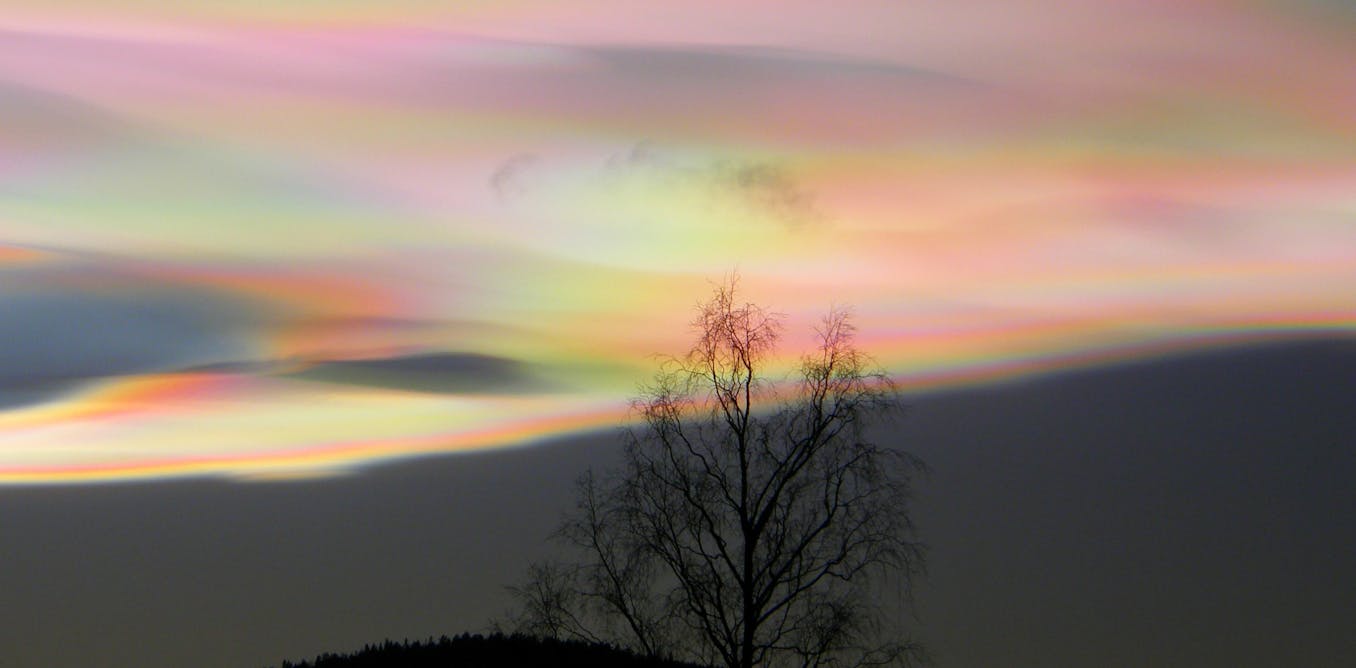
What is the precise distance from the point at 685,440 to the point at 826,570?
4.50 metres

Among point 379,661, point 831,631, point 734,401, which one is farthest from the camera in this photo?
point 734,401

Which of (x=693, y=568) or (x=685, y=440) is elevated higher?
(x=685, y=440)

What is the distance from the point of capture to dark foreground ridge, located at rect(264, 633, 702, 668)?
2884 cm

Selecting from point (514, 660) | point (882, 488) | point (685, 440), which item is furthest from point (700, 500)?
point (514, 660)

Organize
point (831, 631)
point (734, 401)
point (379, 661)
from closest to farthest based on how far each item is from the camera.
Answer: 1. point (379, 661)
2. point (831, 631)
3. point (734, 401)

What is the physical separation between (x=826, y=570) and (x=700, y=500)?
3.30m

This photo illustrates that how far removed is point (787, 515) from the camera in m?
36.5

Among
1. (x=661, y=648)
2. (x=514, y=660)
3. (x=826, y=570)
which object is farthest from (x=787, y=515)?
(x=514, y=660)

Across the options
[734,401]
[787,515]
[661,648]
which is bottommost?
[661,648]

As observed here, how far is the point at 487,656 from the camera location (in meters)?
29.5

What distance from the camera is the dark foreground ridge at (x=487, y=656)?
28844 mm

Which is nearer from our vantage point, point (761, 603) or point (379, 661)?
point (379, 661)

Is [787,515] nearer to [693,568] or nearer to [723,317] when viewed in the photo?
[693,568]

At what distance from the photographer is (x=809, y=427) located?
3666 cm
